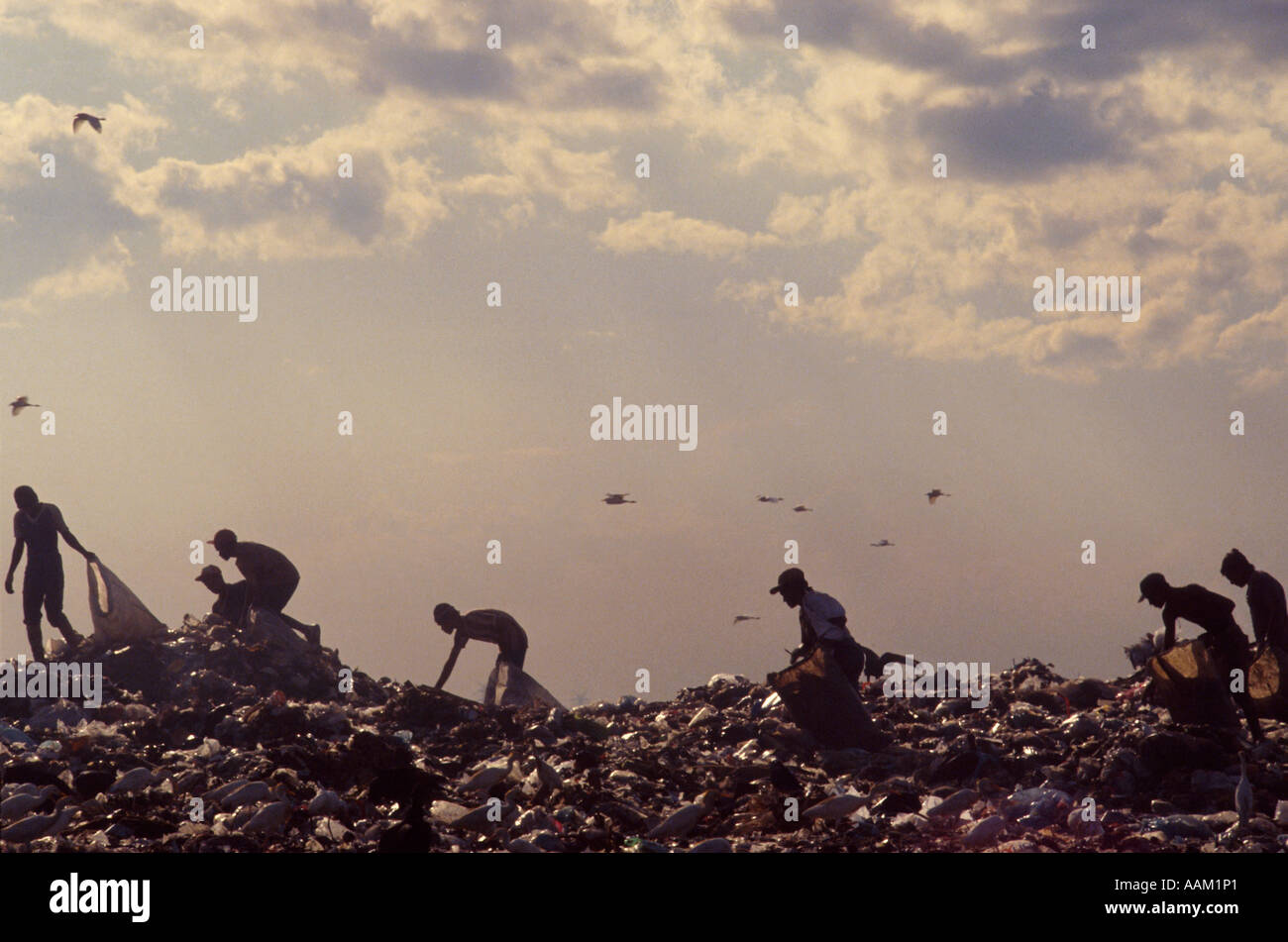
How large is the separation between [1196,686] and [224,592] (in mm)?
10665

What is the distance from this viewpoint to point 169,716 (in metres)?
12.9

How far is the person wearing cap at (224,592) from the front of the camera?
1598 cm

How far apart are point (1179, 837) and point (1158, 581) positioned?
9.50 feet

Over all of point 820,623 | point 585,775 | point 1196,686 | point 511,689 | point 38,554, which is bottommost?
point 585,775

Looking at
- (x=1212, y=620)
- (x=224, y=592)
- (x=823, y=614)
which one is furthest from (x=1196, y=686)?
(x=224, y=592)

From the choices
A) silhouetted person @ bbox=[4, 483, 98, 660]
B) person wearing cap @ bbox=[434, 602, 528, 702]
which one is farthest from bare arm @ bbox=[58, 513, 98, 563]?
person wearing cap @ bbox=[434, 602, 528, 702]

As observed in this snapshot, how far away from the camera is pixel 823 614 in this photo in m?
12.0

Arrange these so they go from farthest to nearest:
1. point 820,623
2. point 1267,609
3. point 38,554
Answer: point 38,554
point 820,623
point 1267,609

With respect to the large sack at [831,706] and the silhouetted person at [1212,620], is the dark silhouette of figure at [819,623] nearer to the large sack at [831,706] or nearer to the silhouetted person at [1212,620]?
the large sack at [831,706]

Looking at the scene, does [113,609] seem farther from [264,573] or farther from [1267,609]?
[1267,609]

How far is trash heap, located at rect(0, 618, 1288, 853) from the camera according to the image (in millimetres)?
8891

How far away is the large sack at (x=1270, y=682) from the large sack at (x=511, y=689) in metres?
6.91

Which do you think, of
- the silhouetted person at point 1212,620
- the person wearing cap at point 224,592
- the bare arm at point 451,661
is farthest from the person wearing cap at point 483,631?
the silhouetted person at point 1212,620
